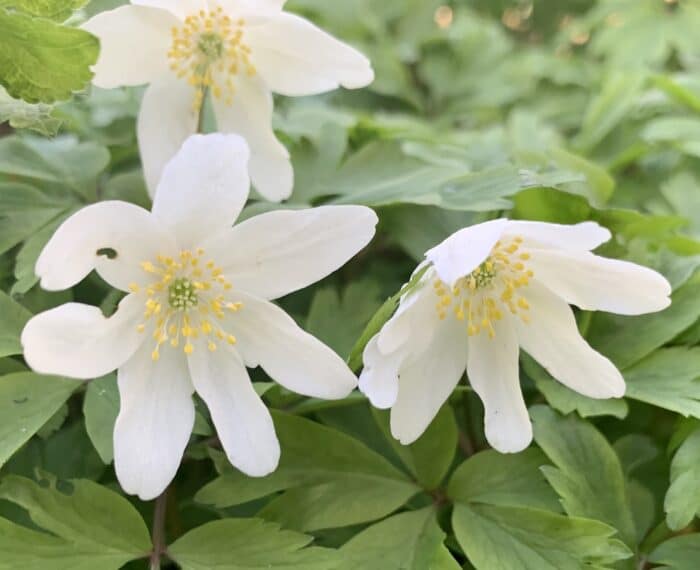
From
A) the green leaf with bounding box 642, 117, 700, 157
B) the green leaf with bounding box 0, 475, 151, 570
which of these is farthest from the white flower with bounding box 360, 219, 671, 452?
the green leaf with bounding box 642, 117, 700, 157

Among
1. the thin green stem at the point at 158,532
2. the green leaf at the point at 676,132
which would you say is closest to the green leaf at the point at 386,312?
the thin green stem at the point at 158,532

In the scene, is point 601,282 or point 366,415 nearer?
point 601,282

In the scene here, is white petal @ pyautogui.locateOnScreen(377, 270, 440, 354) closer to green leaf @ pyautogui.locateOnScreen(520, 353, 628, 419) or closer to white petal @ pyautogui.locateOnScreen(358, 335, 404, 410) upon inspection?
white petal @ pyautogui.locateOnScreen(358, 335, 404, 410)

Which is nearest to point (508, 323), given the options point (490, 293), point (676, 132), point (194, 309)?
point (490, 293)

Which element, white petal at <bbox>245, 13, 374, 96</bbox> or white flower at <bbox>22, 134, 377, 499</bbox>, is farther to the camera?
white petal at <bbox>245, 13, 374, 96</bbox>

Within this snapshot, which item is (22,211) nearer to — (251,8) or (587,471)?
(251,8)
